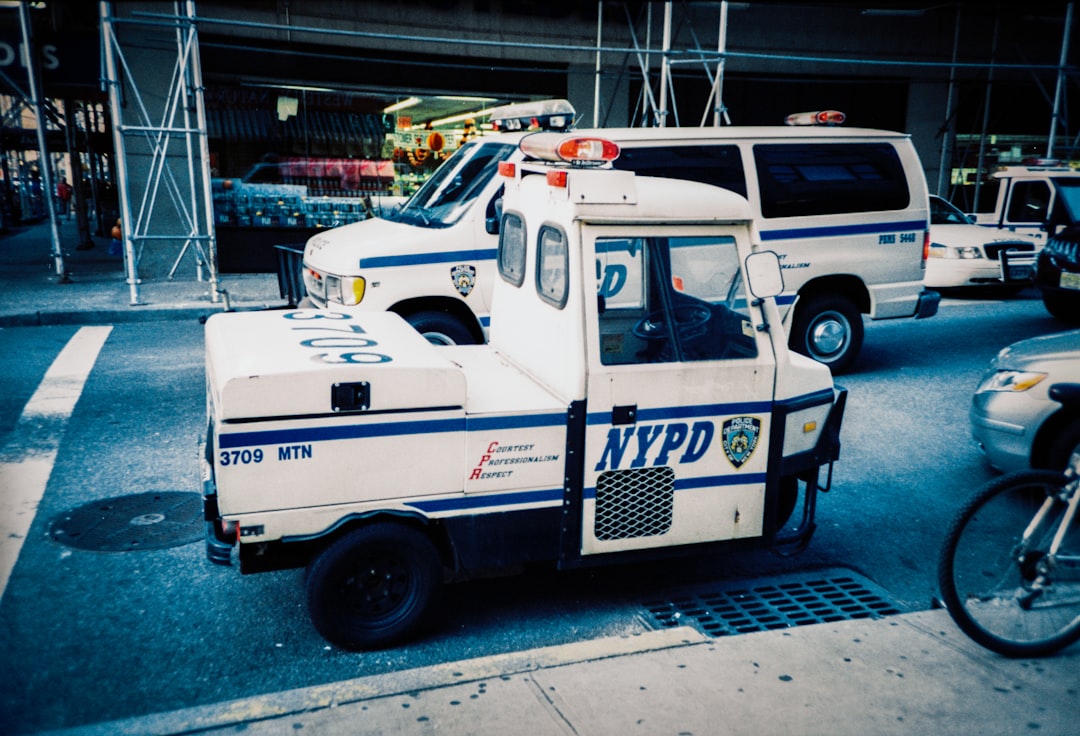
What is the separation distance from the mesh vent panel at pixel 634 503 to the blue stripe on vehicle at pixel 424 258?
13.0 ft

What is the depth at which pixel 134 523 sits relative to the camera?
5.20 meters

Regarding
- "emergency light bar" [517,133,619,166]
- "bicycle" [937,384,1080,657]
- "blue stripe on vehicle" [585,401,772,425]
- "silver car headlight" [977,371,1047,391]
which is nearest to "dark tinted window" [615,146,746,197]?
"silver car headlight" [977,371,1047,391]

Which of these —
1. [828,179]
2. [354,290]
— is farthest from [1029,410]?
[354,290]

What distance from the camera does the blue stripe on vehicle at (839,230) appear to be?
8391 millimetres

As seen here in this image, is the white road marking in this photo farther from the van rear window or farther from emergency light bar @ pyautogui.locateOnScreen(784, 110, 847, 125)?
emergency light bar @ pyautogui.locateOnScreen(784, 110, 847, 125)

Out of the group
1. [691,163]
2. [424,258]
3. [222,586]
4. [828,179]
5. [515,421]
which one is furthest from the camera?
[828,179]

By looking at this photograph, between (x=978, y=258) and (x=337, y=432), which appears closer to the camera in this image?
(x=337, y=432)

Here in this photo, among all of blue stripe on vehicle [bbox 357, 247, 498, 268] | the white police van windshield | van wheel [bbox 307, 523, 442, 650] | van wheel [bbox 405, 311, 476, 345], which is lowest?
van wheel [bbox 307, 523, 442, 650]

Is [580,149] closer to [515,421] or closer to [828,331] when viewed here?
[515,421]

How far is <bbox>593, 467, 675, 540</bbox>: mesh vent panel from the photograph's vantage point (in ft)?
13.5

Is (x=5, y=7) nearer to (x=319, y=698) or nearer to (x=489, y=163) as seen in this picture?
(x=489, y=163)

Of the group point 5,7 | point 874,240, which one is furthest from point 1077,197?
point 5,7

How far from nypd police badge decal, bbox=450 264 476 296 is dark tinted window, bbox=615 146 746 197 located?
5.15 ft

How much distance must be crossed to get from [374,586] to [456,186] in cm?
503
